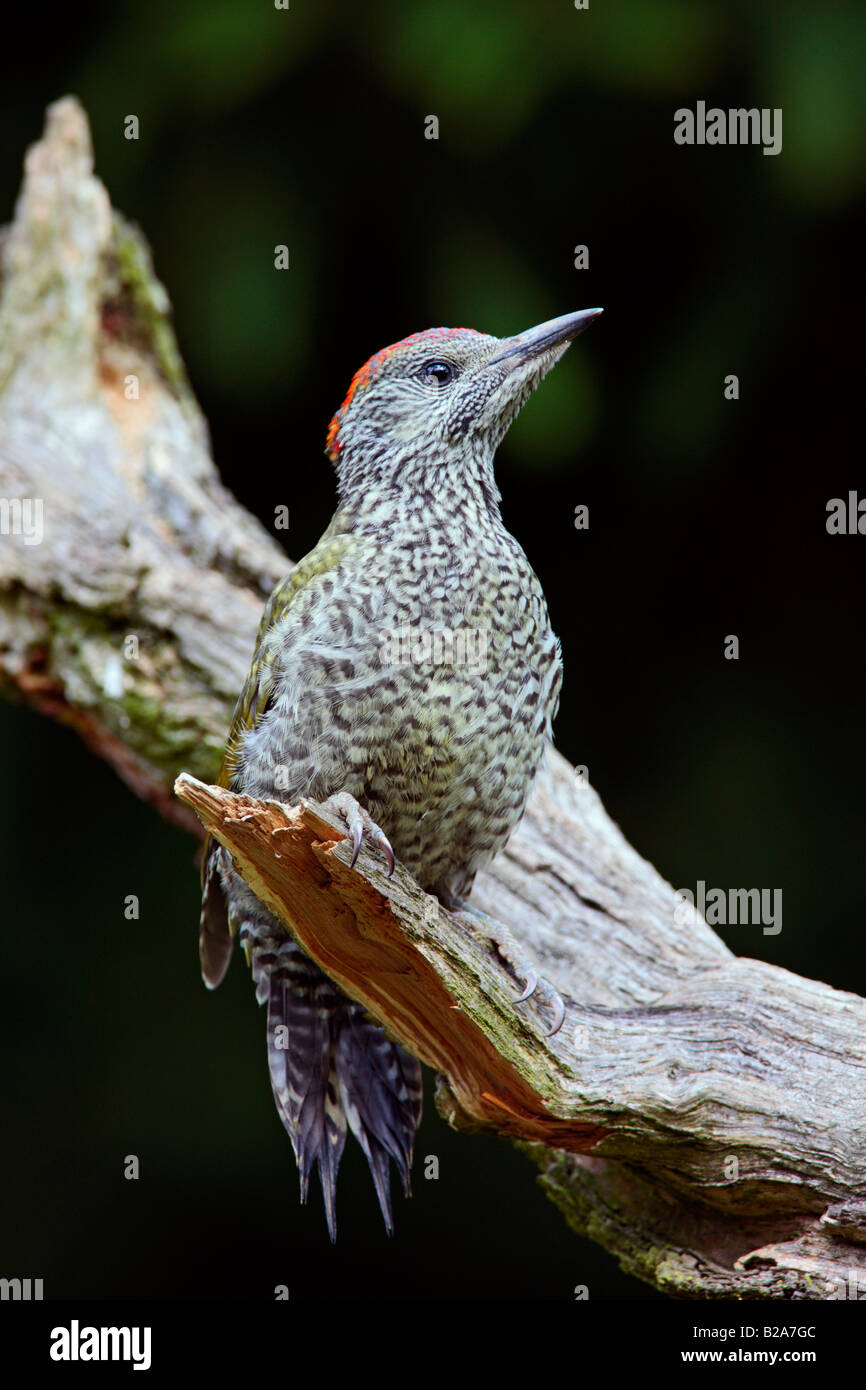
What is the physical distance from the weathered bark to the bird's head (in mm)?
872

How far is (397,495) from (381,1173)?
162 centimetres

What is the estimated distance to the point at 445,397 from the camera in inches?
133

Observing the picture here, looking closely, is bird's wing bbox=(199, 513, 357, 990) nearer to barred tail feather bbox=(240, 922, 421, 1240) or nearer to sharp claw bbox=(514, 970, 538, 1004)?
barred tail feather bbox=(240, 922, 421, 1240)

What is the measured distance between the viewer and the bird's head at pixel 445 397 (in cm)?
334

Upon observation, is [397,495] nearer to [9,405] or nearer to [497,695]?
[497,695]

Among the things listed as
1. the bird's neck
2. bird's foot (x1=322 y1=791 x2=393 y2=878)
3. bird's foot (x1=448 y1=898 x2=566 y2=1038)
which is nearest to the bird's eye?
the bird's neck

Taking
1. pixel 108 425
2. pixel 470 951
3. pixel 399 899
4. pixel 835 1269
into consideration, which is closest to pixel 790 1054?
pixel 835 1269

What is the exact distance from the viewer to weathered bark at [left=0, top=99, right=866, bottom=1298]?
269 centimetres

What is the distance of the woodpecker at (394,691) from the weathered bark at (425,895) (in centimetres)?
30

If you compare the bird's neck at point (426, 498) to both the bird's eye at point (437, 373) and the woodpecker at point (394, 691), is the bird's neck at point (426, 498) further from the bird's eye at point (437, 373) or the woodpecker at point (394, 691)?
the bird's eye at point (437, 373)

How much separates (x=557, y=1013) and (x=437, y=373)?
4.99ft

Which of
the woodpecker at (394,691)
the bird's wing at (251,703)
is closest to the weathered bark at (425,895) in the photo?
the woodpecker at (394,691)

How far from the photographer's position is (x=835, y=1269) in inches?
102

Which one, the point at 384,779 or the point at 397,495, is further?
the point at 397,495
